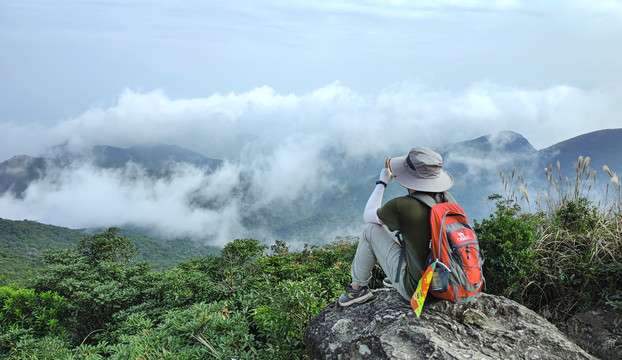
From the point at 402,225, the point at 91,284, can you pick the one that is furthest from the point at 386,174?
the point at 91,284

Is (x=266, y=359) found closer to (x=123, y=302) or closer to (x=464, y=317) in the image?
(x=464, y=317)

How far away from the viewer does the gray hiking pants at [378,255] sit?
10.4ft

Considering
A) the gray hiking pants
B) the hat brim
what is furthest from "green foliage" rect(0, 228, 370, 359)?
the hat brim

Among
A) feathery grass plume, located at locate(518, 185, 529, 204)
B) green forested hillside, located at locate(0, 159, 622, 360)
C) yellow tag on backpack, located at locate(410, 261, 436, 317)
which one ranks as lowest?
green forested hillside, located at locate(0, 159, 622, 360)

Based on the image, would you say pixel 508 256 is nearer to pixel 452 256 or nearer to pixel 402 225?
pixel 452 256

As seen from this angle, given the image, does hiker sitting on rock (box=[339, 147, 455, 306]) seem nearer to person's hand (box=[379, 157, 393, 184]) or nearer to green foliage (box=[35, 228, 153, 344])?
person's hand (box=[379, 157, 393, 184])

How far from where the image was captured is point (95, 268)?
830 cm

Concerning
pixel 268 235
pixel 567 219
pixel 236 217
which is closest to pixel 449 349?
pixel 567 219

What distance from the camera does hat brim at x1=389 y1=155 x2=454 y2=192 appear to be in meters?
3.00

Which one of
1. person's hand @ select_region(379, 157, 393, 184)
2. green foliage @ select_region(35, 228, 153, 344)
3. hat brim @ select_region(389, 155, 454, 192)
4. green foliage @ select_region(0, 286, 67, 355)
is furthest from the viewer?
green foliage @ select_region(35, 228, 153, 344)

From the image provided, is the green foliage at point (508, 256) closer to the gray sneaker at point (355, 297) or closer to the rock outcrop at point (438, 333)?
the rock outcrop at point (438, 333)

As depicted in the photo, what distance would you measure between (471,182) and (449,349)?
12446cm

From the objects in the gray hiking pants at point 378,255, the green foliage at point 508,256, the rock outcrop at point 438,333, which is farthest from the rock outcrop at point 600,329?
the gray hiking pants at point 378,255

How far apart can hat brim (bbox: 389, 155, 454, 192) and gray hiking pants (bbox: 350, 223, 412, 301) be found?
484mm
